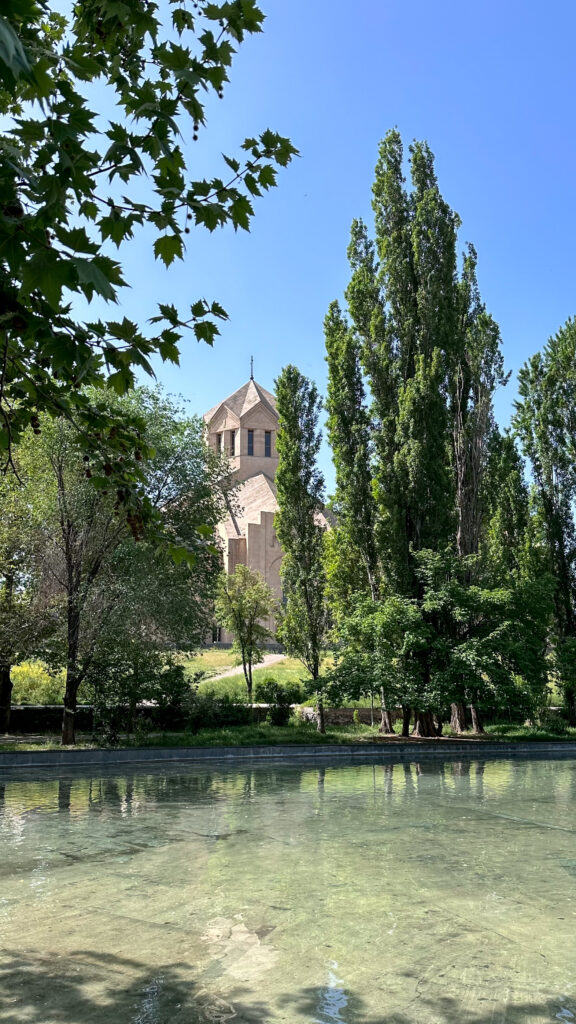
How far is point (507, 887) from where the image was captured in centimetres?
671

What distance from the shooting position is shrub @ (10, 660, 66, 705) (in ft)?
81.9

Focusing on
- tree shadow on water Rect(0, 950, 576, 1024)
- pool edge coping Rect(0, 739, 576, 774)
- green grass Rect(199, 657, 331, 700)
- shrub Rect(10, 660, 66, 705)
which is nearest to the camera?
tree shadow on water Rect(0, 950, 576, 1024)

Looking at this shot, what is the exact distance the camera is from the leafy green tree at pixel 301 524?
22656 millimetres

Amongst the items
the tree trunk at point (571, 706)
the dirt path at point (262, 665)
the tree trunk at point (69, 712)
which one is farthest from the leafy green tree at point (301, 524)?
the dirt path at point (262, 665)

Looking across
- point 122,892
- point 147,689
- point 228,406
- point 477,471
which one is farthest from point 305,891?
point 228,406

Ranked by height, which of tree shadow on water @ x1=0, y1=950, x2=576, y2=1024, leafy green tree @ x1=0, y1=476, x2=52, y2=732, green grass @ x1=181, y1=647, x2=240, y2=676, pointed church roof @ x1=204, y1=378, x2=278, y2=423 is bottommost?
tree shadow on water @ x1=0, y1=950, x2=576, y2=1024

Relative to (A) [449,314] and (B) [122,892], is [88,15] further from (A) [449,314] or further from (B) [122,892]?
(A) [449,314]

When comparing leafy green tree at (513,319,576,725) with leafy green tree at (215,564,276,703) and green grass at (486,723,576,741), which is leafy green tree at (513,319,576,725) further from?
leafy green tree at (215,564,276,703)

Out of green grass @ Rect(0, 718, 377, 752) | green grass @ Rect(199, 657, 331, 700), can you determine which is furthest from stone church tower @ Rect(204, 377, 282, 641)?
green grass @ Rect(0, 718, 377, 752)

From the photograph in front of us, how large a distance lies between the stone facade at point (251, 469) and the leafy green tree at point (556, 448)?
77.8ft

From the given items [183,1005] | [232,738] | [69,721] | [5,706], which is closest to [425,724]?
[232,738]

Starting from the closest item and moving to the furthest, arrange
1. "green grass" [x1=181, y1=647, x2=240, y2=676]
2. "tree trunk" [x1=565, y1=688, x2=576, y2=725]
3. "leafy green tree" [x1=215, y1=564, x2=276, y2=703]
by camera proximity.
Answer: "tree trunk" [x1=565, y1=688, x2=576, y2=725], "leafy green tree" [x1=215, y1=564, x2=276, y2=703], "green grass" [x1=181, y1=647, x2=240, y2=676]

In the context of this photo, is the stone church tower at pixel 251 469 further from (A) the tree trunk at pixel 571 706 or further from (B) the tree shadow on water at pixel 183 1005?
(B) the tree shadow on water at pixel 183 1005

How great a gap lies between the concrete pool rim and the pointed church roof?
42449 millimetres
